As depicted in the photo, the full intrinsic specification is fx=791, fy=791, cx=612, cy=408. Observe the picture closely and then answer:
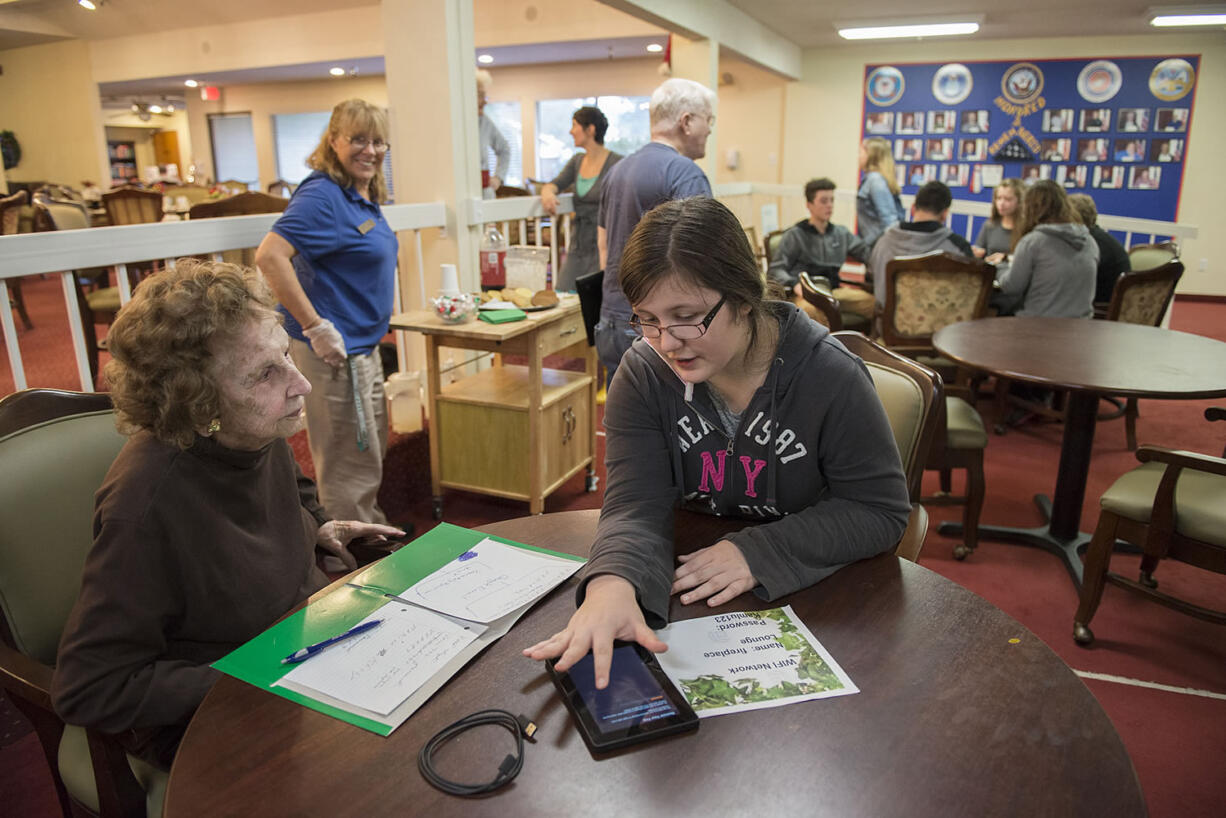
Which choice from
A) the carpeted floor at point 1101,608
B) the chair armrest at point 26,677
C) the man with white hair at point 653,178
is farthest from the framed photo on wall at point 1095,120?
the chair armrest at point 26,677

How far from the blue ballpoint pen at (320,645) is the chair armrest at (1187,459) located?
1964 millimetres

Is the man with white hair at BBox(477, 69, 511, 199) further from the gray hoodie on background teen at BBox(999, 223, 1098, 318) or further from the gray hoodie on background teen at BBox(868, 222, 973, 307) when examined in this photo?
the gray hoodie on background teen at BBox(999, 223, 1098, 318)

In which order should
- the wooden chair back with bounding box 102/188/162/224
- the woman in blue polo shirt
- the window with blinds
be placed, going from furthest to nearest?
the window with blinds
the wooden chair back with bounding box 102/188/162/224
the woman in blue polo shirt

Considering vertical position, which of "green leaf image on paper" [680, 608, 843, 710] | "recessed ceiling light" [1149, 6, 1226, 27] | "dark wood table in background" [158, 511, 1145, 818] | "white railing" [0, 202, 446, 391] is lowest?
"dark wood table in background" [158, 511, 1145, 818]

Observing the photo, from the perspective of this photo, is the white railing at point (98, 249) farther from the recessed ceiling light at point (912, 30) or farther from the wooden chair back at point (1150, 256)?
the recessed ceiling light at point (912, 30)

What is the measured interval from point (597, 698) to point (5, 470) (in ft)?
3.16

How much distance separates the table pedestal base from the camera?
2816mm

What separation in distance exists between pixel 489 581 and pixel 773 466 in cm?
50

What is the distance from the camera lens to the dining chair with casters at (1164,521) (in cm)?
202

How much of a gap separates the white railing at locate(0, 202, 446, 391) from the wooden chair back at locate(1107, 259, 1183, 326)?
391 centimetres

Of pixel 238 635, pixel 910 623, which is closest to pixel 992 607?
pixel 910 623

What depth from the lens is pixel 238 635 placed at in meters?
1.18

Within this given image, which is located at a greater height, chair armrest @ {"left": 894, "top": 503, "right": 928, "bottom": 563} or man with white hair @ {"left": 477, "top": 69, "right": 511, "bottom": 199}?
man with white hair @ {"left": 477, "top": 69, "right": 511, "bottom": 199}

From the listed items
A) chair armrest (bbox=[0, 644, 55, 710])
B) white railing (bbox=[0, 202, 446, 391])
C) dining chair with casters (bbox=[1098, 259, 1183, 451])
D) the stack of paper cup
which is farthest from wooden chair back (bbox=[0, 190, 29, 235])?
dining chair with casters (bbox=[1098, 259, 1183, 451])
